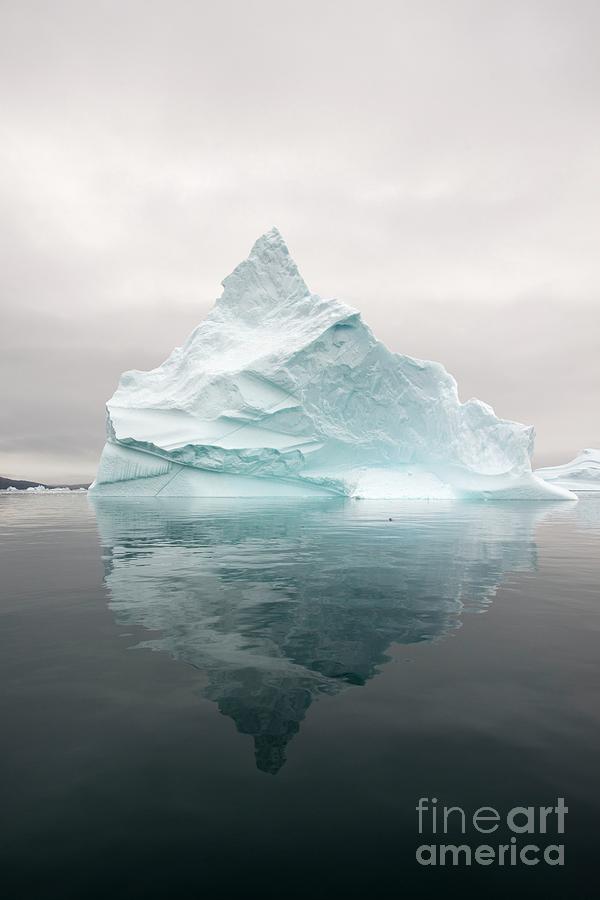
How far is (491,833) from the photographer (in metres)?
2.63

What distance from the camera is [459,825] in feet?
8.79

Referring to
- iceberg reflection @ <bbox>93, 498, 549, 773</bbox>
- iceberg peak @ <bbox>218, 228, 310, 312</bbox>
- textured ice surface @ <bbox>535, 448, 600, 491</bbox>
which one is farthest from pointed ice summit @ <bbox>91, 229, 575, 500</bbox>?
Answer: textured ice surface @ <bbox>535, 448, 600, 491</bbox>

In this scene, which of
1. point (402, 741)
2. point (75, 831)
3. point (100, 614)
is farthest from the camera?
point (100, 614)

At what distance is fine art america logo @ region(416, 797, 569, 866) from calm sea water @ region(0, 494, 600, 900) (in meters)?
0.03

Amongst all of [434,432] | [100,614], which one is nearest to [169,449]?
[434,432]

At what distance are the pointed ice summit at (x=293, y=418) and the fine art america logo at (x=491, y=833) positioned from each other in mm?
38674

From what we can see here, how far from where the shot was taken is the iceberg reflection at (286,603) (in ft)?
14.0

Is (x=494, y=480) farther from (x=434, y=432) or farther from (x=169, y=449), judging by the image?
(x=169, y=449)

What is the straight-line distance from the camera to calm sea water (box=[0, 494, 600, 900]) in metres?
2.36

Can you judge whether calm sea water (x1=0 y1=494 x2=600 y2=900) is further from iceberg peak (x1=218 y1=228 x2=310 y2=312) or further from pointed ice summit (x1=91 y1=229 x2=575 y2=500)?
iceberg peak (x1=218 y1=228 x2=310 y2=312)

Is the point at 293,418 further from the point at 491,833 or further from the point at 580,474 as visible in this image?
the point at 580,474

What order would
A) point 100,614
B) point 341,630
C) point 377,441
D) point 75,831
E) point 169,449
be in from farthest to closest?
1. point 377,441
2. point 169,449
3. point 100,614
4. point 341,630
5. point 75,831

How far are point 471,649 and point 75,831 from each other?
13.2ft

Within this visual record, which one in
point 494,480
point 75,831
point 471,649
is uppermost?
point 494,480
